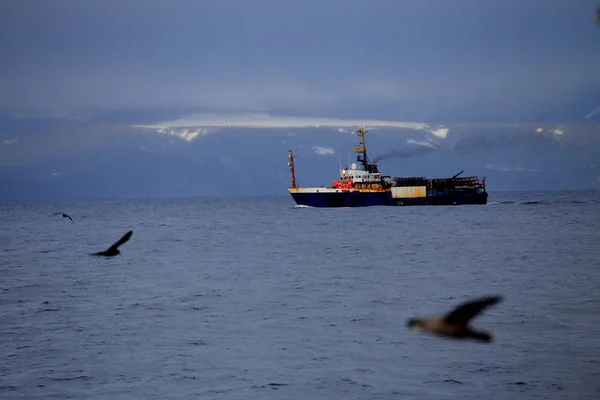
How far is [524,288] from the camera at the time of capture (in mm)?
44750

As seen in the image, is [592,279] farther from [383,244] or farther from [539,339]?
[383,244]

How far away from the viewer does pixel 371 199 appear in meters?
161

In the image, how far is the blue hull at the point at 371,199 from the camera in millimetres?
160000

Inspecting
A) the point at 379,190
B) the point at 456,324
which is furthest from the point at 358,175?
the point at 456,324

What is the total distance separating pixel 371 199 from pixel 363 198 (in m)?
1.56

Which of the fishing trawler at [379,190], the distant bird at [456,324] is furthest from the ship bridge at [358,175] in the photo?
the distant bird at [456,324]

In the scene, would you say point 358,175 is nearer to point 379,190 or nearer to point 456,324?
point 379,190

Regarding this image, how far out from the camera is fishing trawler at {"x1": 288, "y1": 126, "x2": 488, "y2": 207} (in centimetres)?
15712

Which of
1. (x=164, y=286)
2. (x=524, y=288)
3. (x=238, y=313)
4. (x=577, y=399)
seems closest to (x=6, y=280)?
(x=164, y=286)

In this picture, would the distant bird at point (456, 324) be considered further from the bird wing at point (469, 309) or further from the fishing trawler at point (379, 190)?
the fishing trawler at point (379, 190)

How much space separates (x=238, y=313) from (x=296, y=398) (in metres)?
14.4

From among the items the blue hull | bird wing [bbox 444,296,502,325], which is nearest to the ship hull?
the blue hull

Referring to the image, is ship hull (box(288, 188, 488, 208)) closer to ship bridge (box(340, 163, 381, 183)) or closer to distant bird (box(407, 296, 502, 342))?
ship bridge (box(340, 163, 381, 183))

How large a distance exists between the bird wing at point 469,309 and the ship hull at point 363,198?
144 meters
